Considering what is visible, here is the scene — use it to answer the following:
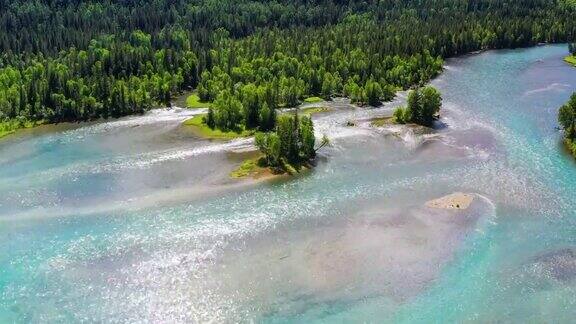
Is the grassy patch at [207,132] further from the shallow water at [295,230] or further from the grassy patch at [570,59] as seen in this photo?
the grassy patch at [570,59]

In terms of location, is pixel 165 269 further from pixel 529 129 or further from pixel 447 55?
pixel 447 55

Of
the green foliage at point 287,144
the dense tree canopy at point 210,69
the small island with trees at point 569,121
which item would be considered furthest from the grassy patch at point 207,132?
the small island with trees at point 569,121

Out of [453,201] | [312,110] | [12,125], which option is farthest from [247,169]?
[12,125]

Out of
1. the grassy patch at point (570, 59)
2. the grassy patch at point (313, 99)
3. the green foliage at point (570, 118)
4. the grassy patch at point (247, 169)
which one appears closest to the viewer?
→ the grassy patch at point (247, 169)

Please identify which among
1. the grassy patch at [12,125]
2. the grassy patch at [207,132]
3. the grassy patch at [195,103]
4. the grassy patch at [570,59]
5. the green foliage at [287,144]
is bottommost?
the grassy patch at [570,59]

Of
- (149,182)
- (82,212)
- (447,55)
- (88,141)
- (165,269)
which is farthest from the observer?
(447,55)

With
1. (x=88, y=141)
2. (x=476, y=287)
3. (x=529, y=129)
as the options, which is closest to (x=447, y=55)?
(x=529, y=129)
